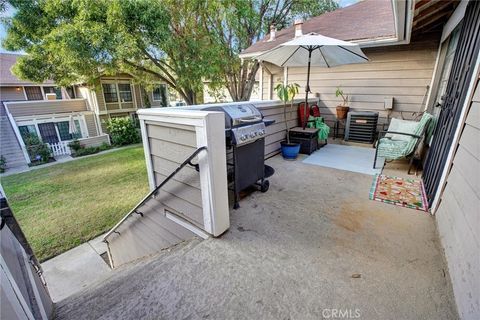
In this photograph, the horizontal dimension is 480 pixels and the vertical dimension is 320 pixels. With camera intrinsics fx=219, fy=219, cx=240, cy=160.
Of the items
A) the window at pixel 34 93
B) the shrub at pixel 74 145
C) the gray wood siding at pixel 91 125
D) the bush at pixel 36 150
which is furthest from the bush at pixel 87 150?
the window at pixel 34 93

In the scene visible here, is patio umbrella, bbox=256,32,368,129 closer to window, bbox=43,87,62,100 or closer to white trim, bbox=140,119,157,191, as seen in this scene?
white trim, bbox=140,119,157,191

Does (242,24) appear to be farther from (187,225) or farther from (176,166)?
(187,225)

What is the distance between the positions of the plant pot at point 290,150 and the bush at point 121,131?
1077cm

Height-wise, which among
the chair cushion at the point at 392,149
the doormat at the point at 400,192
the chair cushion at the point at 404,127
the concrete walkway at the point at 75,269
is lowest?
the concrete walkway at the point at 75,269

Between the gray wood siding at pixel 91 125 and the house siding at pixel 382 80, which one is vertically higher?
the house siding at pixel 382 80

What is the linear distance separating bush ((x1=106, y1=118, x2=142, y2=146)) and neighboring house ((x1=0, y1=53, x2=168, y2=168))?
1.78 feet

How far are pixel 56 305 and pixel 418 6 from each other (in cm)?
A: 486

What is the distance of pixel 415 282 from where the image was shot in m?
1.57

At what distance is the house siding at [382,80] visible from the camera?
469cm

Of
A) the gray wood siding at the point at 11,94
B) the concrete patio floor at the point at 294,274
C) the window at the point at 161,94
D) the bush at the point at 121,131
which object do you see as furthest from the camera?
the window at the point at 161,94

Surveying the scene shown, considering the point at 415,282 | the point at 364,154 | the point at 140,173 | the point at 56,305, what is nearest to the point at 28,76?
the point at 140,173

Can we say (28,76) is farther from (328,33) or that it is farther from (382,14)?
(382,14)

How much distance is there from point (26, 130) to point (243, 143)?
13.5 m

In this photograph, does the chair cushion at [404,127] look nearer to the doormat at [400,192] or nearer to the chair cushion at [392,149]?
the chair cushion at [392,149]
